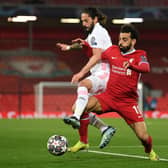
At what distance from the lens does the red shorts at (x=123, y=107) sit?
29.2 ft

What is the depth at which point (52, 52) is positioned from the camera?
3189cm

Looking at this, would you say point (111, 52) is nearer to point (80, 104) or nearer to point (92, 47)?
point (92, 47)

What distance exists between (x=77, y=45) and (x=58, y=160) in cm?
171

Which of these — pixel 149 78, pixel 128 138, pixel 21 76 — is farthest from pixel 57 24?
pixel 128 138

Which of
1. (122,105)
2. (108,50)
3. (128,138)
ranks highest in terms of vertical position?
(108,50)

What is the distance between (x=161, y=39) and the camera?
108ft

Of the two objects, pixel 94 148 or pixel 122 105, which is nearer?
pixel 122 105

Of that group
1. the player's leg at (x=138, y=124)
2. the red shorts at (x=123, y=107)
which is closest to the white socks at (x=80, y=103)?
the red shorts at (x=123, y=107)

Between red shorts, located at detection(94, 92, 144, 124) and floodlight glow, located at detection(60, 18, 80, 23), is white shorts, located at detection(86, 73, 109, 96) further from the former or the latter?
floodlight glow, located at detection(60, 18, 80, 23)

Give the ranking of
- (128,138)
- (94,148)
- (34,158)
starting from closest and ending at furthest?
(34,158), (94,148), (128,138)

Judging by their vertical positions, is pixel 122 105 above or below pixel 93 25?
below

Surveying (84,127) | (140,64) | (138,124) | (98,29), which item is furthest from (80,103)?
(98,29)

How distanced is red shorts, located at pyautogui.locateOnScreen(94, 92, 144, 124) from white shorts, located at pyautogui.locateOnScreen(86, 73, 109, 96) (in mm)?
563

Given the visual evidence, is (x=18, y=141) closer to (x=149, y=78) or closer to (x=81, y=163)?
(x=81, y=163)
